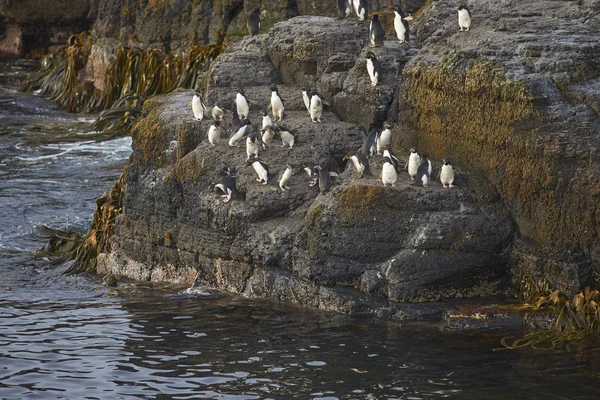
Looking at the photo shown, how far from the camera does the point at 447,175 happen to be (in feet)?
44.2

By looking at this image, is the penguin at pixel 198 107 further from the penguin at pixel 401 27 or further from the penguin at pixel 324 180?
the penguin at pixel 401 27

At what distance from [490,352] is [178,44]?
19720mm

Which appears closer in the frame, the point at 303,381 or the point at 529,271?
the point at 303,381

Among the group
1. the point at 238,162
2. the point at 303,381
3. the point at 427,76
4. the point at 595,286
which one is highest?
the point at 427,76

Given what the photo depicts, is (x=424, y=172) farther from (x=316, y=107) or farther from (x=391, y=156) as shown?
(x=316, y=107)

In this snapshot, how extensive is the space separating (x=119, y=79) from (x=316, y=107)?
14.4 m

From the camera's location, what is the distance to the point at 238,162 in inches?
588

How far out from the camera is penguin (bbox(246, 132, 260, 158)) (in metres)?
14.7

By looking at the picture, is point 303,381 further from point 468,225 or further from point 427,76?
point 427,76

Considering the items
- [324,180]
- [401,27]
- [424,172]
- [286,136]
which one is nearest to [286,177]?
[324,180]

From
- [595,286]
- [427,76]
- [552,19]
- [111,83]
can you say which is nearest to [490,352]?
[595,286]

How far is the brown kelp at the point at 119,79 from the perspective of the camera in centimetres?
2636

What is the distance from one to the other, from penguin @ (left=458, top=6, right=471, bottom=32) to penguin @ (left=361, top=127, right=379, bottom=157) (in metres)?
2.07

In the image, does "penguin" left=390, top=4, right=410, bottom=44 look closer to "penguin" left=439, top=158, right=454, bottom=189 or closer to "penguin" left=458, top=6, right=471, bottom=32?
"penguin" left=458, top=6, right=471, bottom=32
